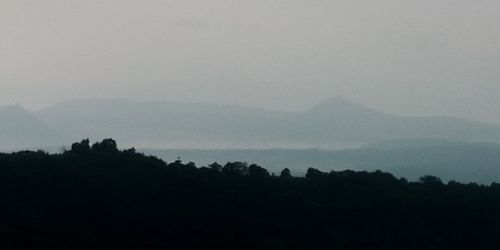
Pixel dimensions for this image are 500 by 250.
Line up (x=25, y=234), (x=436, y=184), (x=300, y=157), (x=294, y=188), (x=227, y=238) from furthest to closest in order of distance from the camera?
(x=300, y=157)
(x=436, y=184)
(x=294, y=188)
(x=227, y=238)
(x=25, y=234)

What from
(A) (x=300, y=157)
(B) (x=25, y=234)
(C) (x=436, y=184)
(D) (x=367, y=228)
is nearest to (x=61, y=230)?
(B) (x=25, y=234)

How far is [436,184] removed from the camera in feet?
125

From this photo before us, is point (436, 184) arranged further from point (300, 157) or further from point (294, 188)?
point (300, 157)

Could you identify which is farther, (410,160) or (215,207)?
(410,160)

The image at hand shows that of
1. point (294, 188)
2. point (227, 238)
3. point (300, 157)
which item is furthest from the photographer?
point (300, 157)

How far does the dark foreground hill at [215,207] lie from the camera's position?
28.5m

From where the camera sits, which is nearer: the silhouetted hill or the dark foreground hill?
the dark foreground hill

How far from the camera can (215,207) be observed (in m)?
31.6

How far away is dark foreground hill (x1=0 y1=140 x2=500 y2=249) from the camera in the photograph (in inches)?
1123

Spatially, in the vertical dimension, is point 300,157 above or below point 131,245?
above

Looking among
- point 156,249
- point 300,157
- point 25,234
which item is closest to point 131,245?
point 156,249

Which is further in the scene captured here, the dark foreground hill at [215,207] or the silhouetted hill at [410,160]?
the silhouetted hill at [410,160]

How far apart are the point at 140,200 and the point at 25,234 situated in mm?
4721

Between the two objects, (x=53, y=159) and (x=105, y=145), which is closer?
(x=53, y=159)
